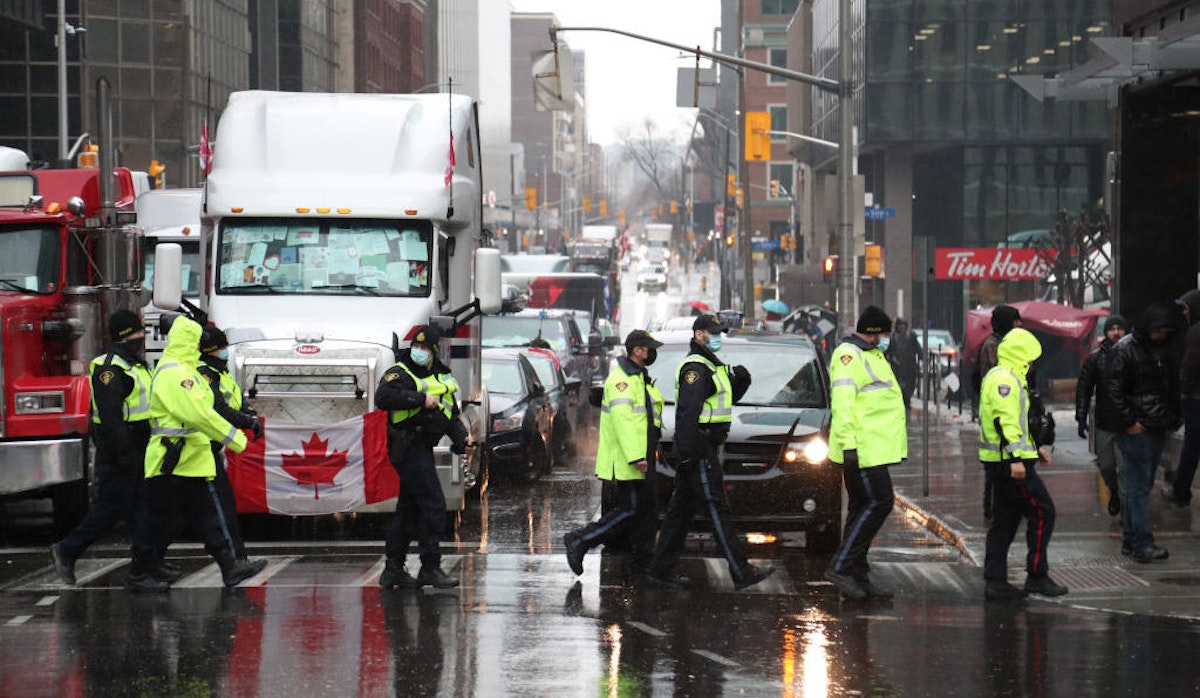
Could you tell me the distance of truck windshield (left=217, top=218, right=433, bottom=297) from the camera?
16.2 meters

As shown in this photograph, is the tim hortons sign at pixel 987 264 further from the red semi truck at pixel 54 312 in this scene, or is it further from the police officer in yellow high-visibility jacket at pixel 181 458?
the police officer in yellow high-visibility jacket at pixel 181 458

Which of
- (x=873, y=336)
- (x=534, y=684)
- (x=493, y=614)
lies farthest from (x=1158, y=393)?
(x=534, y=684)

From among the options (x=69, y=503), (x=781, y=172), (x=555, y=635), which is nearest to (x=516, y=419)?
(x=69, y=503)

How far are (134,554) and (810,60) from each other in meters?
78.1

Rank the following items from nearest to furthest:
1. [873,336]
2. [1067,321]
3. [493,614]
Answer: [493,614] → [873,336] → [1067,321]

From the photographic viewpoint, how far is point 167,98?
2395 inches

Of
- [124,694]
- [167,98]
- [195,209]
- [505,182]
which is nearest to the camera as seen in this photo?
[124,694]

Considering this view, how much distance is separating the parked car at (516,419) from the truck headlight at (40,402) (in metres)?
5.72

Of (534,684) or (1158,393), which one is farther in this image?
(1158,393)

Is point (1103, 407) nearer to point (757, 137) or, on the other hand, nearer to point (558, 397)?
point (558, 397)

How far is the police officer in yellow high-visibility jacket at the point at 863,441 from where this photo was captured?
12016 mm

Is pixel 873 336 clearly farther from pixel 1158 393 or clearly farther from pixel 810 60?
pixel 810 60

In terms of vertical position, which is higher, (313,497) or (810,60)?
(810,60)

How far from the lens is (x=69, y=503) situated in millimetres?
15711
